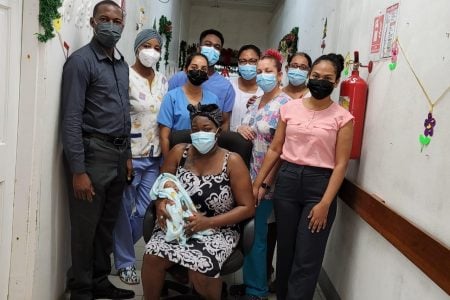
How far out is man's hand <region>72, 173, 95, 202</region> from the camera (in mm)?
2061

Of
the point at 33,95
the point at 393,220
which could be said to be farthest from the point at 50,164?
the point at 393,220

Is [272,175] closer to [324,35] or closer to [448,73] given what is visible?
[448,73]

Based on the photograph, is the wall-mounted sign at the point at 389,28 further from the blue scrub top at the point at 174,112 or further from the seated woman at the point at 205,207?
the blue scrub top at the point at 174,112

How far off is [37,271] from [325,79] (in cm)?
168

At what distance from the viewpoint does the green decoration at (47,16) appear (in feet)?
5.79

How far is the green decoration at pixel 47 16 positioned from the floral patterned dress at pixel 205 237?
882 mm

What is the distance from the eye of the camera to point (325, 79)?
6.74 ft

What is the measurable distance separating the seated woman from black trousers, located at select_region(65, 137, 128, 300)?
28 cm

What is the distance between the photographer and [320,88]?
2.03 meters

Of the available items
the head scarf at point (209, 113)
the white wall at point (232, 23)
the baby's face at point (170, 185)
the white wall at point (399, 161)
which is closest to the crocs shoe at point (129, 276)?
the baby's face at point (170, 185)

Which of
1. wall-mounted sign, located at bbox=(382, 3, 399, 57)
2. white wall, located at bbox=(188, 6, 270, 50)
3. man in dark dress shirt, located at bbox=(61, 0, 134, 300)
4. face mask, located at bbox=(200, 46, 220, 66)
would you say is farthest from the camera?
white wall, located at bbox=(188, 6, 270, 50)

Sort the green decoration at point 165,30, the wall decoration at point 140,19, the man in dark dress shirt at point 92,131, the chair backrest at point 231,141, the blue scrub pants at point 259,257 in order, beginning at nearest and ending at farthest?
the man in dark dress shirt at point 92,131 < the chair backrest at point 231,141 < the blue scrub pants at point 259,257 < the wall decoration at point 140,19 < the green decoration at point 165,30

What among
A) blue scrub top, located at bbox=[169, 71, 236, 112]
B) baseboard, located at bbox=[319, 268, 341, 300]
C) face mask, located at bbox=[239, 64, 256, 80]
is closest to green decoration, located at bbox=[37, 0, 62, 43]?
blue scrub top, located at bbox=[169, 71, 236, 112]

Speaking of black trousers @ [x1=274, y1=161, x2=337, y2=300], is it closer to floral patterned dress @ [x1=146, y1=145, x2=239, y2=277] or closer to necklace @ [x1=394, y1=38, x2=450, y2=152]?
floral patterned dress @ [x1=146, y1=145, x2=239, y2=277]
